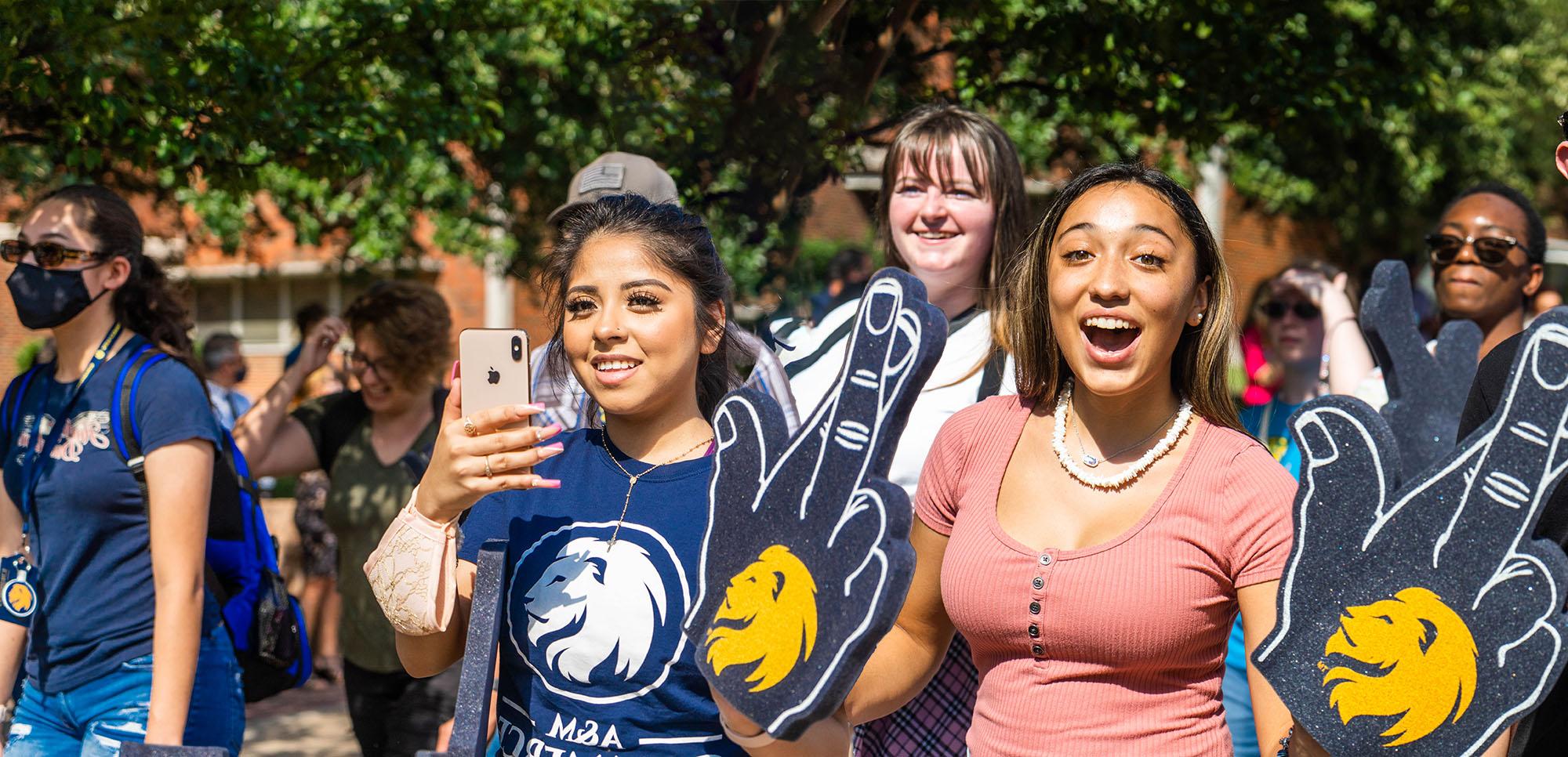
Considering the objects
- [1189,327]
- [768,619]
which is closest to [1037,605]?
[768,619]

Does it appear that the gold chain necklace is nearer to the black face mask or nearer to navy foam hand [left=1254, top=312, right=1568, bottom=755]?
navy foam hand [left=1254, top=312, right=1568, bottom=755]

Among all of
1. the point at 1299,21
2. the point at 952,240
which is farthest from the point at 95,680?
the point at 1299,21

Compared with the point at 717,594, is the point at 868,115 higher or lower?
higher

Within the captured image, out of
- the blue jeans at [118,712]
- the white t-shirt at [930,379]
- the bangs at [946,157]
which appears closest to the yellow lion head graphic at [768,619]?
the white t-shirt at [930,379]

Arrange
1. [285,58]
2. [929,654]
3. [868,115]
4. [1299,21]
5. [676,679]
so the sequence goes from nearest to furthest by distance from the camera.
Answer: [676,679], [929,654], [285,58], [868,115], [1299,21]

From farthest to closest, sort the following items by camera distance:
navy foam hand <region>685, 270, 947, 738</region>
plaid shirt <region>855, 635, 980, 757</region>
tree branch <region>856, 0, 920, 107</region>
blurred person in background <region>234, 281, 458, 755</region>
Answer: blurred person in background <region>234, 281, 458, 755</region>, tree branch <region>856, 0, 920, 107</region>, plaid shirt <region>855, 635, 980, 757</region>, navy foam hand <region>685, 270, 947, 738</region>

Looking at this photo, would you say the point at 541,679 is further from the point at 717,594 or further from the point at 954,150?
the point at 954,150

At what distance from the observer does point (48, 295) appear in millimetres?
2926

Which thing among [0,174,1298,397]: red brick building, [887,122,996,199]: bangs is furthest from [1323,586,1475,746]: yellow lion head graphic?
[0,174,1298,397]: red brick building

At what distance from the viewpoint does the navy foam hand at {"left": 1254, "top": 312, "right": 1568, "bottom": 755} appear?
65.4 inches

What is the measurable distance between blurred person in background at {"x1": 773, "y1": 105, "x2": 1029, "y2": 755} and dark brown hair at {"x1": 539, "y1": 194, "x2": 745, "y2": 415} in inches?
18.8

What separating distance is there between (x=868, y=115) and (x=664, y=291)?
2.27 m

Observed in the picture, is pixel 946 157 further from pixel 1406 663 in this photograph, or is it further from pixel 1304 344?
pixel 1304 344

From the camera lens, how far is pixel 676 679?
80.7 inches
